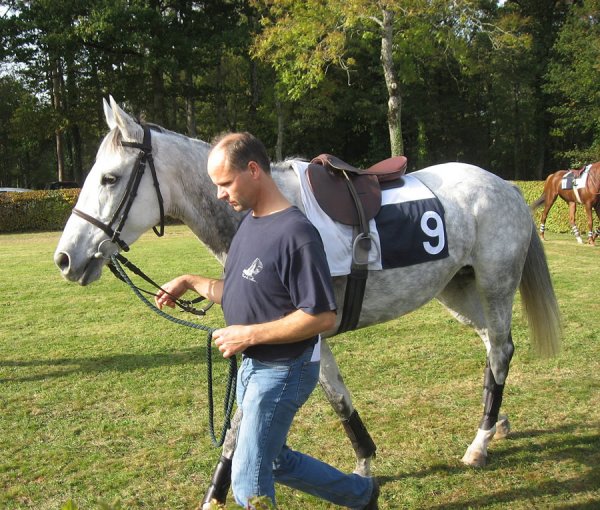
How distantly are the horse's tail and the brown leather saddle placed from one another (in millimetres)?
1566

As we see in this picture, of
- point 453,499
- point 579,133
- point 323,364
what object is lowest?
point 453,499

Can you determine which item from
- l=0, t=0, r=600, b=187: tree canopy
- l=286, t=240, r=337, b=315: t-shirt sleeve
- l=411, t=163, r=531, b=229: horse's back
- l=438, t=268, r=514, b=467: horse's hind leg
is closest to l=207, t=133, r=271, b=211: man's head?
l=286, t=240, r=337, b=315: t-shirt sleeve

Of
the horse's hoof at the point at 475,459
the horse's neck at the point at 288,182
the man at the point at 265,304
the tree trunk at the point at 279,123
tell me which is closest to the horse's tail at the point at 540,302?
the horse's hoof at the point at 475,459

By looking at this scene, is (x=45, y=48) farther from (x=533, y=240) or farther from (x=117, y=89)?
(x=533, y=240)

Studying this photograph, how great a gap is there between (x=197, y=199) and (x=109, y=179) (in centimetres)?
46

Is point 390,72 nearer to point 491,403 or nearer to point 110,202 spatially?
point 491,403

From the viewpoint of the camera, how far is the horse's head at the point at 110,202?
9.35 ft

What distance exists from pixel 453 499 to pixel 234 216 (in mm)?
2143

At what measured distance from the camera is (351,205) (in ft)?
10.0

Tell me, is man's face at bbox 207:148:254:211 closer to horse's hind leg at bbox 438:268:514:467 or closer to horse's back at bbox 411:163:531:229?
horse's back at bbox 411:163:531:229

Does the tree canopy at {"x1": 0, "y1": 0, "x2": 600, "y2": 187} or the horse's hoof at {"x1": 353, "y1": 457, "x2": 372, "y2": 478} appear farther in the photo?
the tree canopy at {"x1": 0, "y1": 0, "x2": 600, "y2": 187}

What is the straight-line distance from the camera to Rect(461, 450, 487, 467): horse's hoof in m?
3.72

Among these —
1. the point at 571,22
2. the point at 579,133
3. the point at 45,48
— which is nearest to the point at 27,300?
the point at 45,48

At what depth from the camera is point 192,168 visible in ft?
10.0
